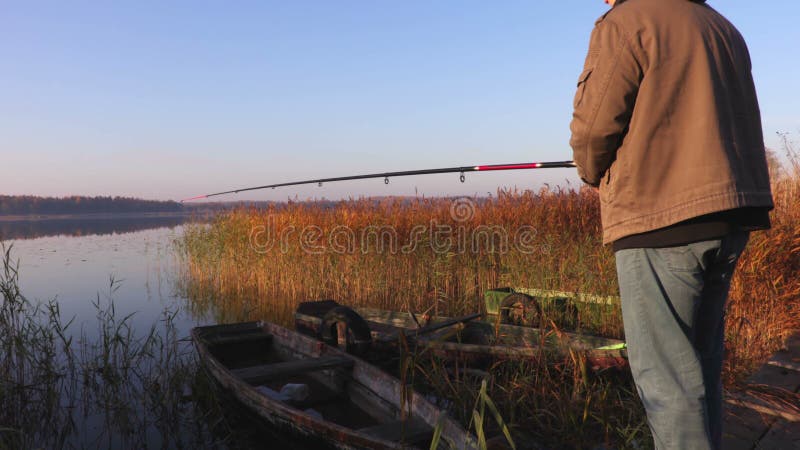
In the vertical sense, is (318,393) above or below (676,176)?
below

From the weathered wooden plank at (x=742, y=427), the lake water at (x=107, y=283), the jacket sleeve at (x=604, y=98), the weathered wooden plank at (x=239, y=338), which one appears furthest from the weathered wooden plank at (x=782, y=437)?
the lake water at (x=107, y=283)

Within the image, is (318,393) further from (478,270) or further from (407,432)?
(478,270)

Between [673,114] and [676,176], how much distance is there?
230 millimetres

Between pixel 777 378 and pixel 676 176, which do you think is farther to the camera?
pixel 777 378

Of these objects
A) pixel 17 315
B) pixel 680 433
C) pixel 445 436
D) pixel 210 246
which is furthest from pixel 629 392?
pixel 210 246

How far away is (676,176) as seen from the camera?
1.85 meters

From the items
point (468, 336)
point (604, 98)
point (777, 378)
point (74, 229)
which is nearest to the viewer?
point (604, 98)

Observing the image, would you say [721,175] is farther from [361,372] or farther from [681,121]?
[361,372]

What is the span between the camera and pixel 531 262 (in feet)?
27.9

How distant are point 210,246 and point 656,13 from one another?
505 inches

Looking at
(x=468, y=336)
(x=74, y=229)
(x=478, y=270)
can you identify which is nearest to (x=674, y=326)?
(x=468, y=336)

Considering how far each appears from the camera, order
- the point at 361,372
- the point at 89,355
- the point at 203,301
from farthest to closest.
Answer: the point at 203,301
the point at 89,355
the point at 361,372

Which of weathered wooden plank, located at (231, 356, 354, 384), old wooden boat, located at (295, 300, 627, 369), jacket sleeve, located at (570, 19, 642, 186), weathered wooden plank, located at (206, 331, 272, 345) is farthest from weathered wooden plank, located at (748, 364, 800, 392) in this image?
weathered wooden plank, located at (206, 331, 272, 345)

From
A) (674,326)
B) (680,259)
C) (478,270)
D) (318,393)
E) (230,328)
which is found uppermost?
(680,259)
